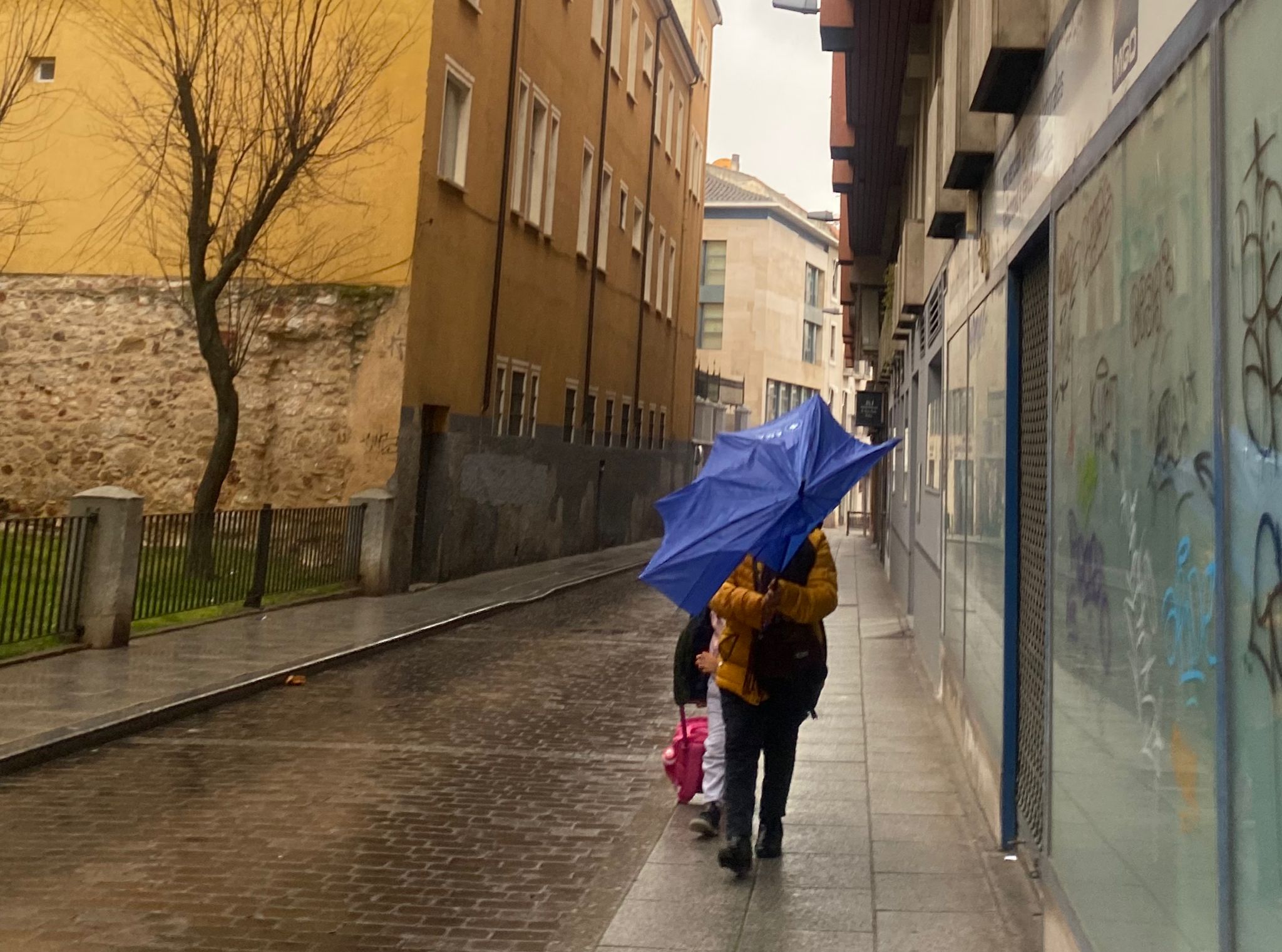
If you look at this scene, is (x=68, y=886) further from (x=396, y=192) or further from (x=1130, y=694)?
(x=396, y=192)

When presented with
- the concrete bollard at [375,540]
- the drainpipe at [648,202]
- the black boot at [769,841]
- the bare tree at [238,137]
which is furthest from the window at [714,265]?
the black boot at [769,841]

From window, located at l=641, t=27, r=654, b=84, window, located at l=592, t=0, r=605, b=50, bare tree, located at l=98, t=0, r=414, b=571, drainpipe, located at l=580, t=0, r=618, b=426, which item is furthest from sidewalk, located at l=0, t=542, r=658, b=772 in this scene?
window, located at l=641, t=27, r=654, b=84

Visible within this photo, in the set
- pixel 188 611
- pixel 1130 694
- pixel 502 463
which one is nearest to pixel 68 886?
pixel 1130 694

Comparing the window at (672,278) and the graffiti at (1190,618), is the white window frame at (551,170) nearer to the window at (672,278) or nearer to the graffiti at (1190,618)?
the window at (672,278)

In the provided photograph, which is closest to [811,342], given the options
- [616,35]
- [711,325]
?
[711,325]

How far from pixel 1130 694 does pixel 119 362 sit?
18603mm

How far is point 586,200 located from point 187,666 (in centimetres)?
1921

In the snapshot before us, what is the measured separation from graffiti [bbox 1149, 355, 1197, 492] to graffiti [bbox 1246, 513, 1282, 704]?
0.59 m

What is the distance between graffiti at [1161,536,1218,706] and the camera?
8.81 feet

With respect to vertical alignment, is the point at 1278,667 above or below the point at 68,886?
above

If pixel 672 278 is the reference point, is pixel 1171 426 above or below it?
below

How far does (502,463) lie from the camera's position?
23031 millimetres

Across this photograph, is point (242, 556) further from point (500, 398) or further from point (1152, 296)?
point (1152, 296)

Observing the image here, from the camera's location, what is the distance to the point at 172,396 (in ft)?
62.8
